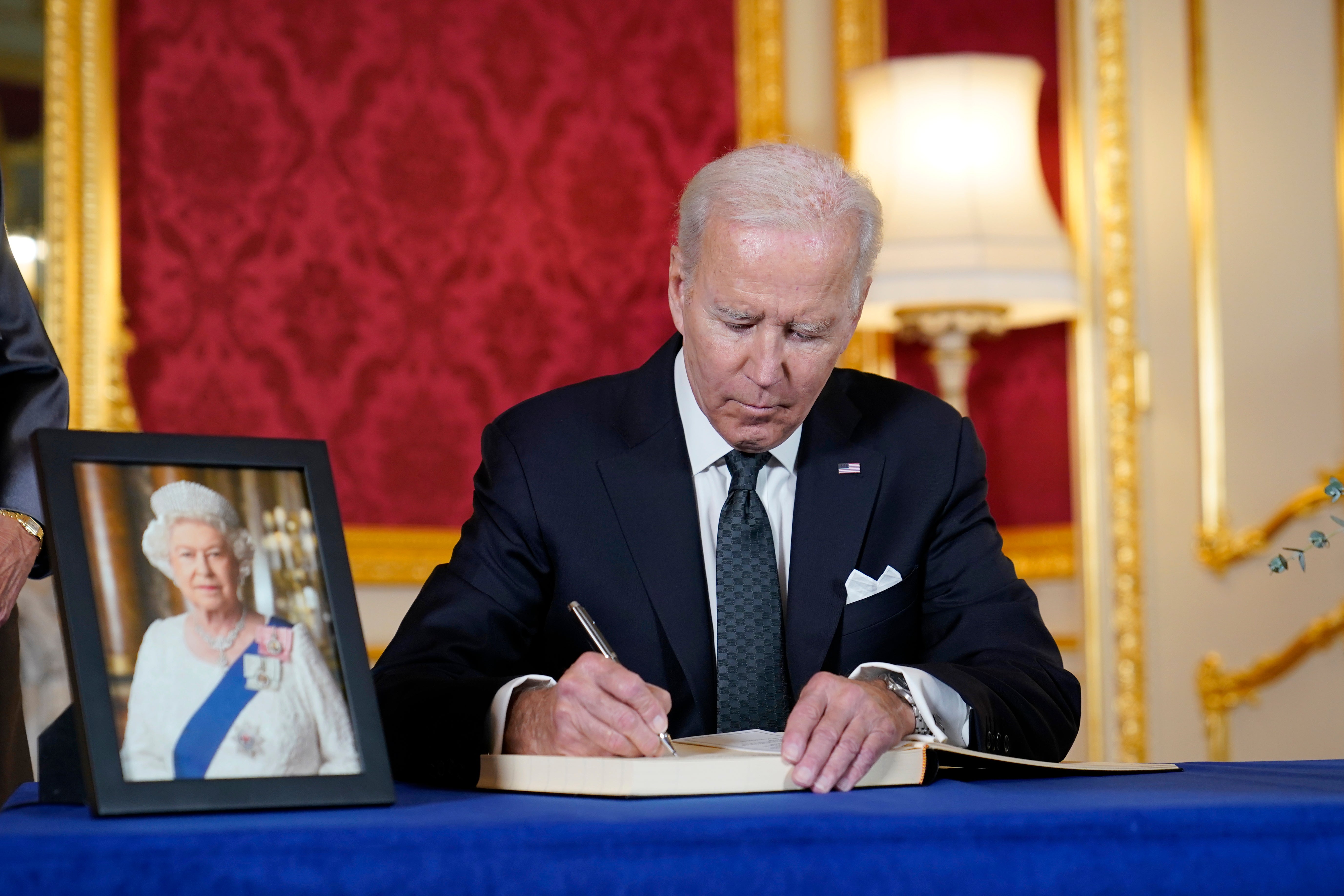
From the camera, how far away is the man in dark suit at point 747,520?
1707 millimetres

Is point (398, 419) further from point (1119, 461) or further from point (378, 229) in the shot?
point (1119, 461)

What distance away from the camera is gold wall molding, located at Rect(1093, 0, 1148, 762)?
3721mm

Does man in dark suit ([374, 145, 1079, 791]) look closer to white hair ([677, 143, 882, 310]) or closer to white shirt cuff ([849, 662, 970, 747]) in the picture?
white hair ([677, 143, 882, 310])

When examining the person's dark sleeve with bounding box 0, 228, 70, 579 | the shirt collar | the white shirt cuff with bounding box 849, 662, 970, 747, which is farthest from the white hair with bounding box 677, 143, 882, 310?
the person's dark sleeve with bounding box 0, 228, 70, 579

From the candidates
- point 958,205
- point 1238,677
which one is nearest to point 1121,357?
point 958,205

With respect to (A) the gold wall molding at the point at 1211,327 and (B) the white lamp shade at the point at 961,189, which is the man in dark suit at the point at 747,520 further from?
(A) the gold wall molding at the point at 1211,327

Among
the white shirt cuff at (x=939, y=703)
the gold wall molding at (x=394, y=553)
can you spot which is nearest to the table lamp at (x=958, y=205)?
the gold wall molding at (x=394, y=553)

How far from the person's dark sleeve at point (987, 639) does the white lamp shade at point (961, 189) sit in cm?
149

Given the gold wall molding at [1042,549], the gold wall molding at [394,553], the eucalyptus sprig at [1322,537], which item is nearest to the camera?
the eucalyptus sprig at [1322,537]

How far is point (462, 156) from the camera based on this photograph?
3.84m

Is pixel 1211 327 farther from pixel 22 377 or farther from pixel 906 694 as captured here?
pixel 22 377

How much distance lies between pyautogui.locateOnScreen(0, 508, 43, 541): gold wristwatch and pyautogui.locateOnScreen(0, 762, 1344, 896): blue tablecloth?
1.73ft

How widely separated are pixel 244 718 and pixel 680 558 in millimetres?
833

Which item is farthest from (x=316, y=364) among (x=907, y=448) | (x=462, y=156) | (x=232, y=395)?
(x=907, y=448)
